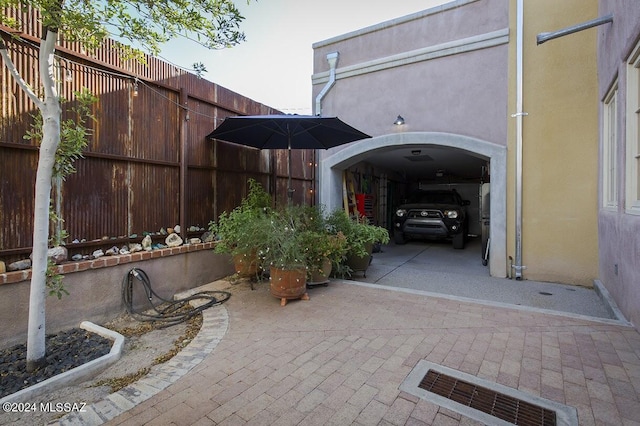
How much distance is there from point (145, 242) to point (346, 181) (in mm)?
5080

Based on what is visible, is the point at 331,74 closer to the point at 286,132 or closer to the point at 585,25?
the point at 286,132

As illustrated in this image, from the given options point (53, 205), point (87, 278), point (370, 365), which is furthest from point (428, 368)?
point (53, 205)

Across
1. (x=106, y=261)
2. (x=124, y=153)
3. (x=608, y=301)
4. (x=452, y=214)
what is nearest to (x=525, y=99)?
(x=608, y=301)

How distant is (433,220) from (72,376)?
24.4 feet

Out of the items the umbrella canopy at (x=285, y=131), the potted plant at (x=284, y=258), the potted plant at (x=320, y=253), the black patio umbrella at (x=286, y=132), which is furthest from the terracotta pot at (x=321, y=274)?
the umbrella canopy at (x=285, y=131)

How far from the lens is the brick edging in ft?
9.30

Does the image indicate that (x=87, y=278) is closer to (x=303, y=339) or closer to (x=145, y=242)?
(x=145, y=242)

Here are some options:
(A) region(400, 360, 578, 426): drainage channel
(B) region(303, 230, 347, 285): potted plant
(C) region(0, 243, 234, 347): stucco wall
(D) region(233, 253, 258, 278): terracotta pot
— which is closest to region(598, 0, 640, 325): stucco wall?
(A) region(400, 360, 578, 426): drainage channel

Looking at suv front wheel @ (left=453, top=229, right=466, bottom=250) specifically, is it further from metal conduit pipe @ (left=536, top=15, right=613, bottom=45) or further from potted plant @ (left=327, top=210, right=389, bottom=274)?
metal conduit pipe @ (left=536, top=15, right=613, bottom=45)

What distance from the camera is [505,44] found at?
5.20 metres

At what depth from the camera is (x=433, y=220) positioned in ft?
26.1

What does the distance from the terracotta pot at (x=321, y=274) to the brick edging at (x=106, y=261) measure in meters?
1.72

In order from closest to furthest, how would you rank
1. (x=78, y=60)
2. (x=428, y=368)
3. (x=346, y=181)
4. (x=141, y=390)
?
(x=141, y=390)
(x=428, y=368)
(x=78, y=60)
(x=346, y=181)

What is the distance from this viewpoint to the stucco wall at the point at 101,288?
9.37 ft
